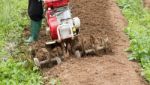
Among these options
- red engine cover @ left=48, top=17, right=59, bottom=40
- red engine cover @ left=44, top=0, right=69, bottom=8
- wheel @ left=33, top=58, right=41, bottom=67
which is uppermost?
red engine cover @ left=44, top=0, right=69, bottom=8

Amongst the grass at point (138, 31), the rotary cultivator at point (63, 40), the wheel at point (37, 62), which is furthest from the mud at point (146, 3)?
the wheel at point (37, 62)

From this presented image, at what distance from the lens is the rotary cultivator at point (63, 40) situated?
298 inches

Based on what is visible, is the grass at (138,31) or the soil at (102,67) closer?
the soil at (102,67)

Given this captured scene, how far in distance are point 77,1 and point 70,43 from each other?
169 inches

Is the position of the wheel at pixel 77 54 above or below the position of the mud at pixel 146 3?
below

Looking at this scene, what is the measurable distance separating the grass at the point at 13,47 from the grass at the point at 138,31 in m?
1.85

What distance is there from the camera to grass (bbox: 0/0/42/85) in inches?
277

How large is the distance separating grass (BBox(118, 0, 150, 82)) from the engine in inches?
46.2

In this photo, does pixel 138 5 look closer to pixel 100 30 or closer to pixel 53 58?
pixel 100 30

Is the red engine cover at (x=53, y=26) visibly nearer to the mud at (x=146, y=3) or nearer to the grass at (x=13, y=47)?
the grass at (x=13, y=47)

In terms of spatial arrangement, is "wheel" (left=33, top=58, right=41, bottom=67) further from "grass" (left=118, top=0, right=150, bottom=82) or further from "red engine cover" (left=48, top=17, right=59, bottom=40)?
"grass" (left=118, top=0, right=150, bottom=82)

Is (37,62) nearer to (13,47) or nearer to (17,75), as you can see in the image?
(17,75)

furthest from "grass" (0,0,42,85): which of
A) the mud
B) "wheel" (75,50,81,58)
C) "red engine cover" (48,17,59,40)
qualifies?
the mud

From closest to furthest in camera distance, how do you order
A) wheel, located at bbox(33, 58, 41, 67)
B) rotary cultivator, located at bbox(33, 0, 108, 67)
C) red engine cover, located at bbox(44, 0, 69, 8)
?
wheel, located at bbox(33, 58, 41, 67) → rotary cultivator, located at bbox(33, 0, 108, 67) → red engine cover, located at bbox(44, 0, 69, 8)
